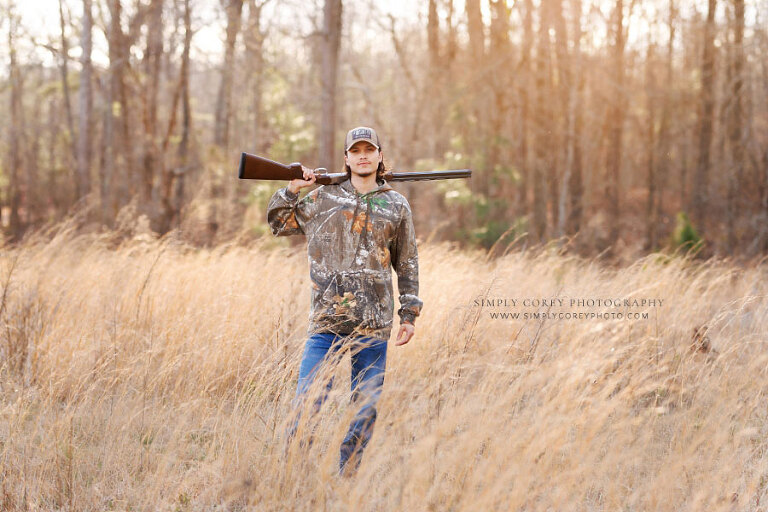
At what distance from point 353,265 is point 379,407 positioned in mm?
964

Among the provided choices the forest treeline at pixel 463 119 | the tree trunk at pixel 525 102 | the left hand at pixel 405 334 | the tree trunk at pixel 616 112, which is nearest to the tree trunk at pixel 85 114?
the forest treeline at pixel 463 119

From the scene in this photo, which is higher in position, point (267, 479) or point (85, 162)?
point (85, 162)

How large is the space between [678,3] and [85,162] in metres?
17.2

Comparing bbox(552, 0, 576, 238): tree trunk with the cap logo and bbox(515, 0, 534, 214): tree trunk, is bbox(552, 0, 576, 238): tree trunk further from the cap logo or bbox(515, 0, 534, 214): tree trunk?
the cap logo

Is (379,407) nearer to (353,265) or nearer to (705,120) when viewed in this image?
(353,265)

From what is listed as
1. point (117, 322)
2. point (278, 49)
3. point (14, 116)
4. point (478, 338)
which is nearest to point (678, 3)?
point (278, 49)

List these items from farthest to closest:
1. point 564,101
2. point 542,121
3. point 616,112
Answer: point 616,112 < point 542,121 < point 564,101

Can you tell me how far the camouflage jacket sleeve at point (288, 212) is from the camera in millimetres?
3182

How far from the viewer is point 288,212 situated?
3.23 metres

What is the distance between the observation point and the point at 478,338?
203 inches

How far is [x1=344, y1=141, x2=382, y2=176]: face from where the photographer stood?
320 cm

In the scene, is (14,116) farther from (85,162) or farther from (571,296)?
(571,296)

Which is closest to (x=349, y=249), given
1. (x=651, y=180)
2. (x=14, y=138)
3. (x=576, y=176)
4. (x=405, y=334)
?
(x=405, y=334)

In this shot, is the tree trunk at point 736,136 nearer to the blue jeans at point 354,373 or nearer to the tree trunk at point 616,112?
the tree trunk at point 616,112
